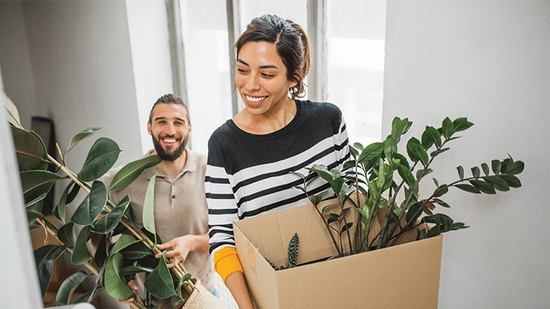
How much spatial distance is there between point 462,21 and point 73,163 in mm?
2931

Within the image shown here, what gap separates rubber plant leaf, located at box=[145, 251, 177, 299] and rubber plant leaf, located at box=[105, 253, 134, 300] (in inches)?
2.6

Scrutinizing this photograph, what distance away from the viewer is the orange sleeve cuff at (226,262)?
1.00 metres

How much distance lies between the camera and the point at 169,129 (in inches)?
74.4

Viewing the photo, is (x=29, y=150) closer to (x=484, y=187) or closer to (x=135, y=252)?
(x=135, y=252)

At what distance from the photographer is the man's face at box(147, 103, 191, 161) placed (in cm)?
189

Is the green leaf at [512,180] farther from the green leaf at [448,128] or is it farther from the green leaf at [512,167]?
the green leaf at [448,128]

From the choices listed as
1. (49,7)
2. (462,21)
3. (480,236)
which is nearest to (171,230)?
(480,236)

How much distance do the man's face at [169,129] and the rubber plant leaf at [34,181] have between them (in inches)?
26.9

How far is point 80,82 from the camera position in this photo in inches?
117

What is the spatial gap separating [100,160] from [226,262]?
537mm

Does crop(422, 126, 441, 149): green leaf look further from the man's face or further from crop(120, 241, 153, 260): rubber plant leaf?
the man's face

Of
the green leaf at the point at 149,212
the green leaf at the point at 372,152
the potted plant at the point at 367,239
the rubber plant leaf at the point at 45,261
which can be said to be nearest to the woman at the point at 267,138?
the potted plant at the point at 367,239

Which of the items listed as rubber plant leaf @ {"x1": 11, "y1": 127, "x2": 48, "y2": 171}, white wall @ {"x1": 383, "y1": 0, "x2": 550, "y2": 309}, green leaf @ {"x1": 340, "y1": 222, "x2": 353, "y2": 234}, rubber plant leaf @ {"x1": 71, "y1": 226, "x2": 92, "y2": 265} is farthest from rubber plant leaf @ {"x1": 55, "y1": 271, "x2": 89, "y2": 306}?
white wall @ {"x1": 383, "y1": 0, "x2": 550, "y2": 309}

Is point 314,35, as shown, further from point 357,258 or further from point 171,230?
point 357,258
